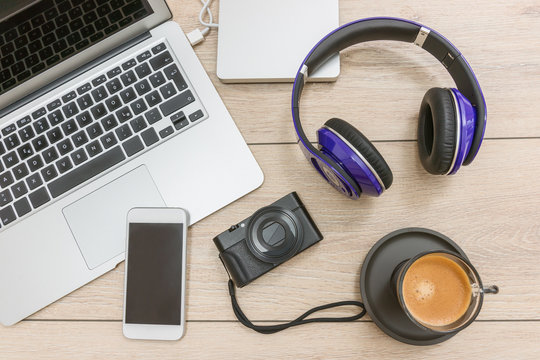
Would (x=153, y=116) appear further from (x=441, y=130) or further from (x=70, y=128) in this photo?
(x=441, y=130)

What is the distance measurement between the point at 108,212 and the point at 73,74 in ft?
0.72

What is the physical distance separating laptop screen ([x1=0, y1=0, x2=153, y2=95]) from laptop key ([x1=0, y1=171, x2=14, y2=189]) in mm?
120

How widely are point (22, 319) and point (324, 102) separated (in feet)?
1.78

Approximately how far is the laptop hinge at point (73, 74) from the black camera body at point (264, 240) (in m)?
0.32

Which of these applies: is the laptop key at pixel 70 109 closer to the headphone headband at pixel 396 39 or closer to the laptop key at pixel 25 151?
the laptop key at pixel 25 151

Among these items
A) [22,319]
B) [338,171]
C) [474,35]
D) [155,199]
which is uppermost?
[474,35]

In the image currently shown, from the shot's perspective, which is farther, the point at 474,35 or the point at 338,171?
the point at 474,35

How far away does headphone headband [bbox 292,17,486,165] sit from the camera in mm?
553

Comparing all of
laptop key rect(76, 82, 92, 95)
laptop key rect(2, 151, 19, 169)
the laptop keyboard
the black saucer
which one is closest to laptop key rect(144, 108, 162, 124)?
the laptop keyboard

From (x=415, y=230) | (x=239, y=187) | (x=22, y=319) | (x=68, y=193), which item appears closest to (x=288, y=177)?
(x=239, y=187)

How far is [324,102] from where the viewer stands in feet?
2.08

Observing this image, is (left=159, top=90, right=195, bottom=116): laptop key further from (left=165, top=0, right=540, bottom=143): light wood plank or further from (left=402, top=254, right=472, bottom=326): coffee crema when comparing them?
(left=402, top=254, right=472, bottom=326): coffee crema

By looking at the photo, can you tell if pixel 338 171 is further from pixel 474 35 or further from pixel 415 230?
pixel 474 35

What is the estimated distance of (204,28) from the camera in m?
0.66
